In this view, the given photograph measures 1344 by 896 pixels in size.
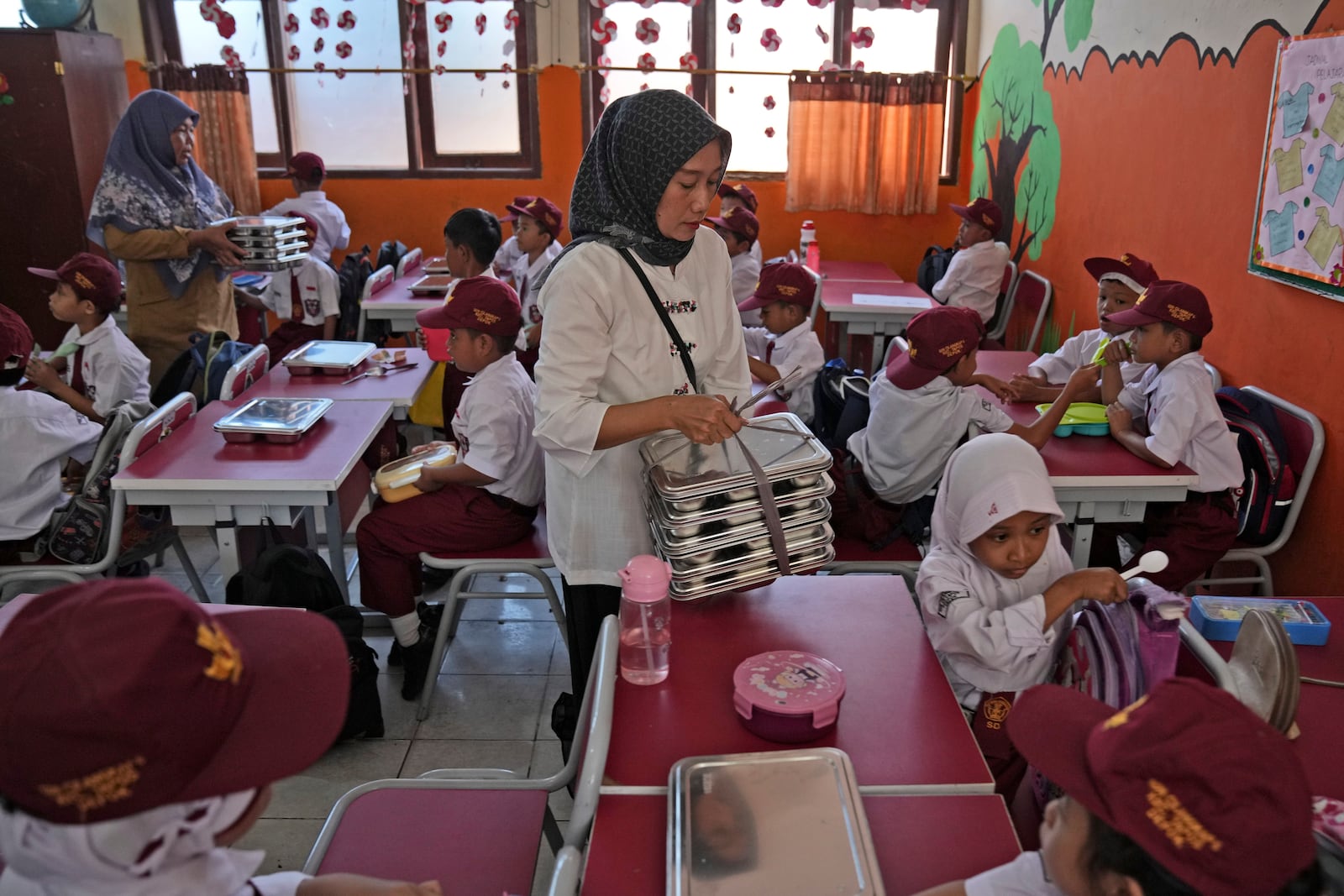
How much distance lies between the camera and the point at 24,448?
8.85 ft

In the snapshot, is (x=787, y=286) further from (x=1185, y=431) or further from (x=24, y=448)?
(x=24, y=448)

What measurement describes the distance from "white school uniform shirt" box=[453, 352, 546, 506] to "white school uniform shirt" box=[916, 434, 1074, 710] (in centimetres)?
130

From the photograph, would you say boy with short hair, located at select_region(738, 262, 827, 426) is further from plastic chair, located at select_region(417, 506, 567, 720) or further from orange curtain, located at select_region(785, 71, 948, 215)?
orange curtain, located at select_region(785, 71, 948, 215)

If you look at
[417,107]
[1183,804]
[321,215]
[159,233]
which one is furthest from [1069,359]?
[417,107]

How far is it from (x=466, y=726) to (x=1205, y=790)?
7.61 ft

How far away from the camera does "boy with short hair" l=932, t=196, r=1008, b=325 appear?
17.0 ft

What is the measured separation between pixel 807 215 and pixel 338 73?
128 inches

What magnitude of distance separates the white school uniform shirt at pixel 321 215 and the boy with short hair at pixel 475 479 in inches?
129

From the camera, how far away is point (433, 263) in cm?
596

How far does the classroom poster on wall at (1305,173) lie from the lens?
2641 millimetres

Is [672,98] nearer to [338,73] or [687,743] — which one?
[687,743]

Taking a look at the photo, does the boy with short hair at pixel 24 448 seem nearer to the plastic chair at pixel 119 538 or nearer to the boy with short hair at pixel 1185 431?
the plastic chair at pixel 119 538

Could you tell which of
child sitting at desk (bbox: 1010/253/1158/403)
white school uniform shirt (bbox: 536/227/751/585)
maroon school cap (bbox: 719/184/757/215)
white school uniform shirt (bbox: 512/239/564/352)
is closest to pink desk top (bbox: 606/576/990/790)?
white school uniform shirt (bbox: 536/227/751/585)

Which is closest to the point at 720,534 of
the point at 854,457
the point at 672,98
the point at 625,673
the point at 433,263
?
the point at 625,673
